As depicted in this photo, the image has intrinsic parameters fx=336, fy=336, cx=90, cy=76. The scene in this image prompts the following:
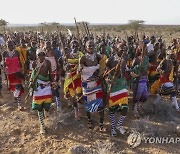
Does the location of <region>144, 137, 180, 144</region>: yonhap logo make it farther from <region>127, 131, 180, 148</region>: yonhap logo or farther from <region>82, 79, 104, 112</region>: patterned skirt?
<region>82, 79, 104, 112</region>: patterned skirt

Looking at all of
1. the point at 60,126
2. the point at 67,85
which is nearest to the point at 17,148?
the point at 60,126

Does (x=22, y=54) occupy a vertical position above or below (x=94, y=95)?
above

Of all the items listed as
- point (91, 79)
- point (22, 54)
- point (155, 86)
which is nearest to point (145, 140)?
point (91, 79)

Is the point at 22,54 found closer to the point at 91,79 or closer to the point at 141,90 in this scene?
the point at 91,79

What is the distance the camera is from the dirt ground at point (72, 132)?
7.27m

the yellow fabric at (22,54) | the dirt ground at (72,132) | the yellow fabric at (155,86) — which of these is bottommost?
the dirt ground at (72,132)

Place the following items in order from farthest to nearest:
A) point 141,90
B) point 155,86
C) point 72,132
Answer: point 155,86 → point 141,90 → point 72,132

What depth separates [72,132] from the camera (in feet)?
26.1

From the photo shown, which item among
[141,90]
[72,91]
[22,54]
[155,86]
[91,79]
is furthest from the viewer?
[22,54]

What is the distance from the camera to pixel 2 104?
32.9 ft

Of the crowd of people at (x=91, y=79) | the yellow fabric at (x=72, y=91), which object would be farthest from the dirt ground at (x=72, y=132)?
the yellow fabric at (x=72, y=91)

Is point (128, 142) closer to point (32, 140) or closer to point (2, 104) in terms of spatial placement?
point (32, 140)

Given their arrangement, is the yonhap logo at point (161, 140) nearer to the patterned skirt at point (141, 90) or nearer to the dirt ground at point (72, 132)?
the dirt ground at point (72, 132)

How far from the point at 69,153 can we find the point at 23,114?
2.57m
